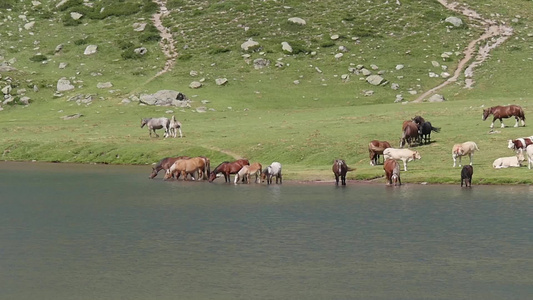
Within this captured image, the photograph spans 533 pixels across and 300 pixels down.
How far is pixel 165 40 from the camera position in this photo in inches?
5330

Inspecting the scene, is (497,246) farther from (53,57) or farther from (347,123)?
(53,57)

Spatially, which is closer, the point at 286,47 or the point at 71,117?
the point at 71,117

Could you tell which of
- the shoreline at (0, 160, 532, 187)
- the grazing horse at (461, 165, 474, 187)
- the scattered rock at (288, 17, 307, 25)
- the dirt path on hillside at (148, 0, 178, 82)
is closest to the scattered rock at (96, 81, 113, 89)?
the dirt path on hillside at (148, 0, 178, 82)

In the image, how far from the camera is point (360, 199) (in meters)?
42.6

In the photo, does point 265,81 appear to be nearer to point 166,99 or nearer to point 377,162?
point 166,99

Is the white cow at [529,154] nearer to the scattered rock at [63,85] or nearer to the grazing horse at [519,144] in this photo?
the grazing horse at [519,144]

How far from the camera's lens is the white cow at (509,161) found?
4981cm

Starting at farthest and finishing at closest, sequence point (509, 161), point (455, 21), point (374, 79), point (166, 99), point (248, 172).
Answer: point (455, 21), point (374, 79), point (166, 99), point (248, 172), point (509, 161)

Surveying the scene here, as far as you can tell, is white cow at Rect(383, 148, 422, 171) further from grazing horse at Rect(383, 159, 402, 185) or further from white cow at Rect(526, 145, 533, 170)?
white cow at Rect(526, 145, 533, 170)

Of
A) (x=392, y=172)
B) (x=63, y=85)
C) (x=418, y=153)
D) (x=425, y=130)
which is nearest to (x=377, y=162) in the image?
(x=418, y=153)

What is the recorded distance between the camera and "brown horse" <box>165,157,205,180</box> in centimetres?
5403

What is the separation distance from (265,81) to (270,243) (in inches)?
3252

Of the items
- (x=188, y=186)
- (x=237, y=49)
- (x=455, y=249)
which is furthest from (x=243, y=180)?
(x=237, y=49)

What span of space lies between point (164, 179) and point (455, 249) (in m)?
28.2
